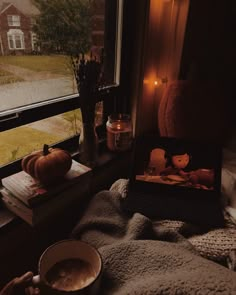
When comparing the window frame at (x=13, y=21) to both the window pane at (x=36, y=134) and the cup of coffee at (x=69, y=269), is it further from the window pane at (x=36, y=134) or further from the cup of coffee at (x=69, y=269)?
the cup of coffee at (x=69, y=269)

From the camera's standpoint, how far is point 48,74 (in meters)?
1.02

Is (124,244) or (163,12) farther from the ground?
(163,12)

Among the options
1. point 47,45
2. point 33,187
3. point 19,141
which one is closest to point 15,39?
point 47,45

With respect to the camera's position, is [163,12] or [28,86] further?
[163,12]

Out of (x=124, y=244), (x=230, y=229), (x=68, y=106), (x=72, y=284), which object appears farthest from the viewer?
(x=68, y=106)

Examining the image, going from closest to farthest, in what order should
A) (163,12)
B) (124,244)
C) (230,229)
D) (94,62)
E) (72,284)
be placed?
1. (72,284)
2. (124,244)
3. (230,229)
4. (94,62)
5. (163,12)

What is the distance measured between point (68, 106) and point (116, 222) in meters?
0.51

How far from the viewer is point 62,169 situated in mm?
817

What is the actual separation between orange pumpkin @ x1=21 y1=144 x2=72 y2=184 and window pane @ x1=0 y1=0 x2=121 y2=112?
22cm

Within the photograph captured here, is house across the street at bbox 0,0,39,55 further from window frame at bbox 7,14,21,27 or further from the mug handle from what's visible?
the mug handle

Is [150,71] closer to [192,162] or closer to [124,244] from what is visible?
[192,162]

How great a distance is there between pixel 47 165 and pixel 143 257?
0.35 metres

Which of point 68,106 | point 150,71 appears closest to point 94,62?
point 68,106

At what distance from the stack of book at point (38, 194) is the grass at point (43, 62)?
0.36m
